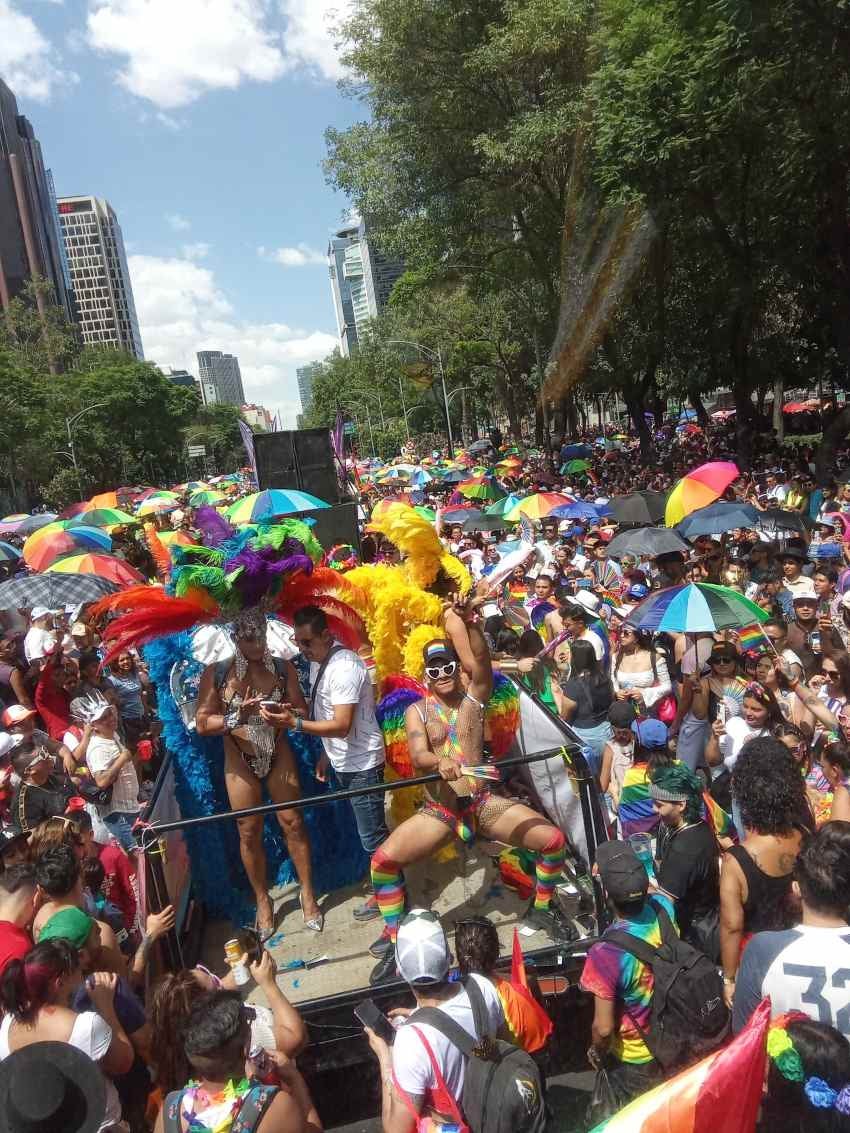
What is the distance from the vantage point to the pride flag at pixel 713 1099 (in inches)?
78.5

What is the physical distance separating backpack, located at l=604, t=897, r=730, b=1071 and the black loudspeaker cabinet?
9.39 m

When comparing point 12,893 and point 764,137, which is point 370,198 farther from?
point 12,893

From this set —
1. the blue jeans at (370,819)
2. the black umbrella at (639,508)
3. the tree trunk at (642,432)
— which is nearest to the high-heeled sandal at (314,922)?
the blue jeans at (370,819)

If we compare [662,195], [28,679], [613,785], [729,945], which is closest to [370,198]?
[662,195]

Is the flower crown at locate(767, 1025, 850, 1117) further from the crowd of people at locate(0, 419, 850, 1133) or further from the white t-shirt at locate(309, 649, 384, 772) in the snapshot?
the white t-shirt at locate(309, 649, 384, 772)

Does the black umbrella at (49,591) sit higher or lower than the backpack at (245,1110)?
higher

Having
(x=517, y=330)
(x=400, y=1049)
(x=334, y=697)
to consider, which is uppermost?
(x=517, y=330)

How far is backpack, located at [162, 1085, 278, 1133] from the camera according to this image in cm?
224

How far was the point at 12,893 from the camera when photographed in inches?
125

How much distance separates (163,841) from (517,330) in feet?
100

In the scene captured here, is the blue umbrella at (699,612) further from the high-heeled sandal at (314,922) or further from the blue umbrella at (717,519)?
the blue umbrella at (717,519)

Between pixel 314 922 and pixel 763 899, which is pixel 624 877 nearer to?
pixel 763 899

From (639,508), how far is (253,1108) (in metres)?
9.22

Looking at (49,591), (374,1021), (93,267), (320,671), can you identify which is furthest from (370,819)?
(93,267)
